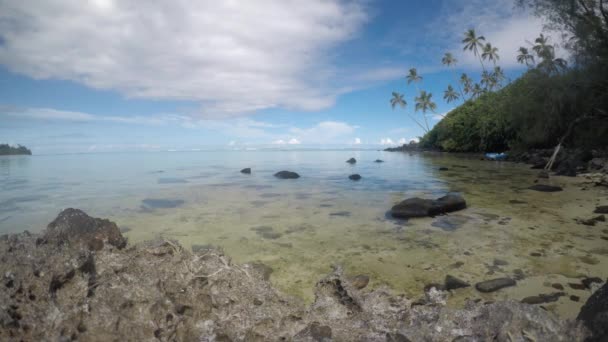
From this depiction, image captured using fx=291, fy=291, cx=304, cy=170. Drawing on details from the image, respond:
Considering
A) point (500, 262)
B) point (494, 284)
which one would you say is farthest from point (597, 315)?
point (500, 262)

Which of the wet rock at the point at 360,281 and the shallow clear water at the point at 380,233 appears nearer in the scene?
the wet rock at the point at 360,281

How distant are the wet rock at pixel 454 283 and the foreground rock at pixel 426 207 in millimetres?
4365

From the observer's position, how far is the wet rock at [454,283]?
4534mm

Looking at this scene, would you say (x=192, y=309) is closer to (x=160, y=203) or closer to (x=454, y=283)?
(x=454, y=283)

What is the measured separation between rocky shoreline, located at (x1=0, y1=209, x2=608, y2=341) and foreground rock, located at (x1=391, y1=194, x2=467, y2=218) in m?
5.77

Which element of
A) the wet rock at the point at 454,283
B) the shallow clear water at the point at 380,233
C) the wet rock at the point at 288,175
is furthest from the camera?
the wet rock at the point at 288,175

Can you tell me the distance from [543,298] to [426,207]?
17.2 ft

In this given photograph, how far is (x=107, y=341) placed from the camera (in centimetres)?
225

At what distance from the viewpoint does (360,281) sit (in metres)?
4.85

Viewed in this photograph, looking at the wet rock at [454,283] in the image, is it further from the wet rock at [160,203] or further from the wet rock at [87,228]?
the wet rock at [160,203]

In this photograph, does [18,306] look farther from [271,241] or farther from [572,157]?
[572,157]

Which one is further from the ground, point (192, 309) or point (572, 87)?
point (572, 87)

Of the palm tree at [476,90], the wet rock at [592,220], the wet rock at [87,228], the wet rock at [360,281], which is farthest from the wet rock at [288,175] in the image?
the palm tree at [476,90]

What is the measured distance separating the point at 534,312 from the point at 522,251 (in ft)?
14.2
